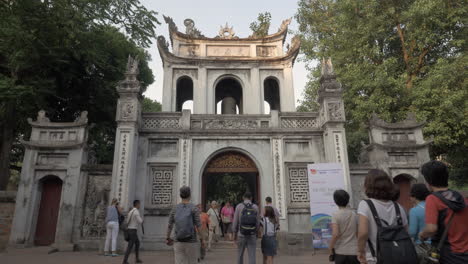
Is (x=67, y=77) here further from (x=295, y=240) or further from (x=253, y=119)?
(x=295, y=240)

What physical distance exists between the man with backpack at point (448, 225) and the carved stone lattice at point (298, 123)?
29.3ft

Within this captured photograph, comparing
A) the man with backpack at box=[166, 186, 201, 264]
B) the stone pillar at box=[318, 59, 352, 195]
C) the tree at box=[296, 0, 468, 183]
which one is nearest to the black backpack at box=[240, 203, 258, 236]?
the man with backpack at box=[166, 186, 201, 264]

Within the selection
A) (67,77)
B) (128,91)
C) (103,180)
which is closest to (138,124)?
(128,91)

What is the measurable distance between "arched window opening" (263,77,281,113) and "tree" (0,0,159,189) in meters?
6.65

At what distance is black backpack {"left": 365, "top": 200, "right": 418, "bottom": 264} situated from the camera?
2.62 metres

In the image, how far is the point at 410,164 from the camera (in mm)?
10891

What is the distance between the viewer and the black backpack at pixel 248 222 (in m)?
5.75

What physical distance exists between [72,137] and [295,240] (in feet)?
28.1

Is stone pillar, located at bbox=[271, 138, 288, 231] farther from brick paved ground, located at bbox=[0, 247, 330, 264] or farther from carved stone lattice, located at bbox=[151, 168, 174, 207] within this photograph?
carved stone lattice, located at bbox=[151, 168, 174, 207]

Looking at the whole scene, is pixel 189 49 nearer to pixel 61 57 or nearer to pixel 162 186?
pixel 61 57

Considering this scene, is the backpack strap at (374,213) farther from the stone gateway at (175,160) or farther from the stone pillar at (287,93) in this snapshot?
the stone pillar at (287,93)

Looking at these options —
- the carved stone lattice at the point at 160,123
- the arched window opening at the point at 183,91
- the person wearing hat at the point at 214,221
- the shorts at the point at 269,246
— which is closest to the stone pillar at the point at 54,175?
the carved stone lattice at the point at 160,123

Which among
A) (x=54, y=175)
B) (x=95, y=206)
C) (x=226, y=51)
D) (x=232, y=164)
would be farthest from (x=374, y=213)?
(x=226, y=51)

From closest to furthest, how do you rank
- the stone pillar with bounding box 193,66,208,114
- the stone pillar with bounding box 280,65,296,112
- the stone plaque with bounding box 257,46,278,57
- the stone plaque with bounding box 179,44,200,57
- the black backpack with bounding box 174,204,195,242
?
the black backpack with bounding box 174,204,195,242 → the stone pillar with bounding box 193,66,208,114 → the stone pillar with bounding box 280,65,296,112 → the stone plaque with bounding box 179,44,200,57 → the stone plaque with bounding box 257,46,278,57
